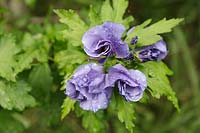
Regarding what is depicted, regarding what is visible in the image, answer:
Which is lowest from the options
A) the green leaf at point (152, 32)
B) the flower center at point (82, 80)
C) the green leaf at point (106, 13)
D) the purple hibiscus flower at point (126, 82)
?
the purple hibiscus flower at point (126, 82)

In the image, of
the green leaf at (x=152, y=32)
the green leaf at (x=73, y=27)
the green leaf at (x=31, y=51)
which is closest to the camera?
the green leaf at (x=152, y=32)

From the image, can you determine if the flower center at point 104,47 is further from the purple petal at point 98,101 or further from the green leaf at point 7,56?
the green leaf at point 7,56

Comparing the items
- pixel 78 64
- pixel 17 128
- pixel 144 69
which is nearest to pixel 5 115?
pixel 17 128

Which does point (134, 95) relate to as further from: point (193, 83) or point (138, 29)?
point (193, 83)

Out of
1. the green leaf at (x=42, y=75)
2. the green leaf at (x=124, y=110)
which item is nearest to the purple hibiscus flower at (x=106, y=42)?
the green leaf at (x=124, y=110)

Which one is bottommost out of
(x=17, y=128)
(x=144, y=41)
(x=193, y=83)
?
(x=193, y=83)

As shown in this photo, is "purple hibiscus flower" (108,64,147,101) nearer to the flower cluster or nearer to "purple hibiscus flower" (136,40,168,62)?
the flower cluster

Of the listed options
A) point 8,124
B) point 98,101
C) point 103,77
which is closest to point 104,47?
point 103,77

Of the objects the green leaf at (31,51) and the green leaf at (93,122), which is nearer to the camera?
the green leaf at (93,122)
